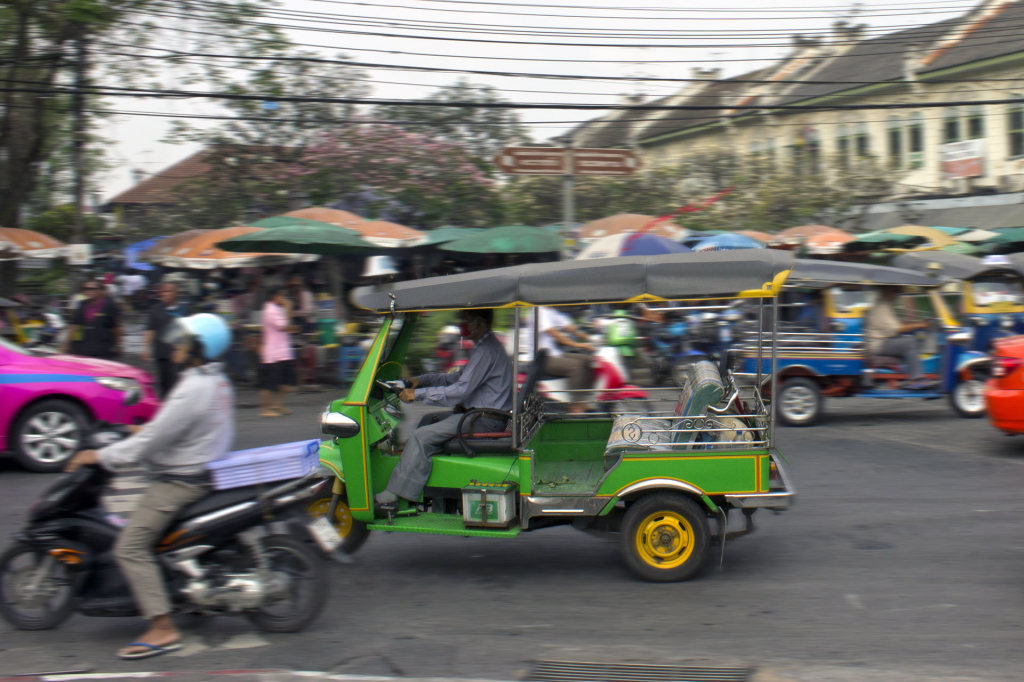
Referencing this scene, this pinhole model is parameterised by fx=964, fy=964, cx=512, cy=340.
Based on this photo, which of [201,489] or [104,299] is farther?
[104,299]

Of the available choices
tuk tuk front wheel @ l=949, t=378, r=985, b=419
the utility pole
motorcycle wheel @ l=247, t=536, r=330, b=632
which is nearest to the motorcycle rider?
motorcycle wheel @ l=247, t=536, r=330, b=632

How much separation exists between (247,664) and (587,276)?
2.67 meters

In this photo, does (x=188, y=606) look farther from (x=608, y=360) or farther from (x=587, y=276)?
(x=608, y=360)

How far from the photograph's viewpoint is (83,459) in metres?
4.58

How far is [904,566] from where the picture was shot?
19.6ft

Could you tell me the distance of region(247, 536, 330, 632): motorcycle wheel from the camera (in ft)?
15.5

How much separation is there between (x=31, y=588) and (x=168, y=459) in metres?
1.05

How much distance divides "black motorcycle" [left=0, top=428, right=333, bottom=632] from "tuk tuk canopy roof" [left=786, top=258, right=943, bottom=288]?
23.7 ft

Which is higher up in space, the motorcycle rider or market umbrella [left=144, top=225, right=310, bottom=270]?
market umbrella [left=144, top=225, right=310, bottom=270]

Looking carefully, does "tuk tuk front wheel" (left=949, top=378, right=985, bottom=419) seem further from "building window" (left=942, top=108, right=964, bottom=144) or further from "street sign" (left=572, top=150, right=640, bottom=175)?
"building window" (left=942, top=108, right=964, bottom=144)

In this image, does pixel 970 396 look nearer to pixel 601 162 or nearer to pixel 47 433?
pixel 601 162

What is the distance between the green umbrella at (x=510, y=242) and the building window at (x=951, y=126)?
2058 cm

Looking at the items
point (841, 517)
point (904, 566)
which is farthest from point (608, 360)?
point (904, 566)

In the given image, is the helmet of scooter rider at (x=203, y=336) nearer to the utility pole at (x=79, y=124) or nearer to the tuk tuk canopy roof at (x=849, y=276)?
the tuk tuk canopy roof at (x=849, y=276)
